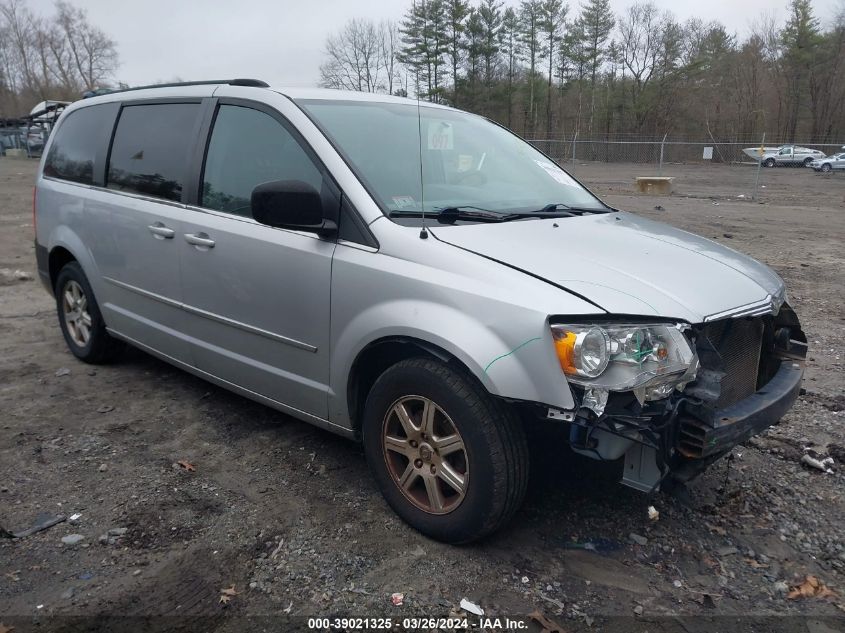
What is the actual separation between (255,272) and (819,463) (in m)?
3.14

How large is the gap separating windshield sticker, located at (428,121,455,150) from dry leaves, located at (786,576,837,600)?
2663mm

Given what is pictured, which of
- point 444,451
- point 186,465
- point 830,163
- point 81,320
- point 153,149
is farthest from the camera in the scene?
point 830,163

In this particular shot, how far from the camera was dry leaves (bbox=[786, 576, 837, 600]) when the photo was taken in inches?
104

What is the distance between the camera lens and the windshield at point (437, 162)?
129 inches

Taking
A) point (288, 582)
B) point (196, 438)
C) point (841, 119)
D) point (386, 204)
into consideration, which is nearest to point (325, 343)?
point (386, 204)

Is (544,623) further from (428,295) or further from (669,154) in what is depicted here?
(669,154)

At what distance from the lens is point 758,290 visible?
3.03 m

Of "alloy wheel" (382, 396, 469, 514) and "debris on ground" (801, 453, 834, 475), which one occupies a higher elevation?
"alloy wheel" (382, 396, 469, 514)

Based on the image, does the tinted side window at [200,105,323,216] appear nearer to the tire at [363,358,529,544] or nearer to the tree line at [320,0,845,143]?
the tire at [363,358,529,544]

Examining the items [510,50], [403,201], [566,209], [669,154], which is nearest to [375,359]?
[403,201]

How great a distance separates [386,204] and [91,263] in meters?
2.70

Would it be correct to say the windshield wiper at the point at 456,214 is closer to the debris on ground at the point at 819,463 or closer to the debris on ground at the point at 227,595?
the debris on ground at the point at 227,595

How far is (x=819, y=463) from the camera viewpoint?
364 cm

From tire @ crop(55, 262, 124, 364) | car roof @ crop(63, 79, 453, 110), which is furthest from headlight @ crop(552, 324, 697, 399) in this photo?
tire @ crop(55, 262, 124, 364)
